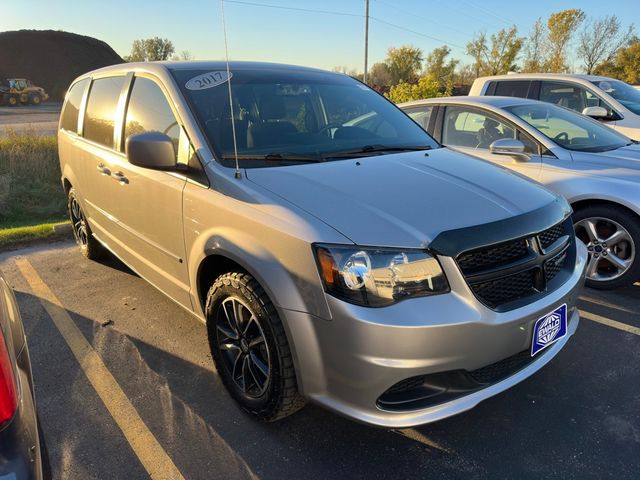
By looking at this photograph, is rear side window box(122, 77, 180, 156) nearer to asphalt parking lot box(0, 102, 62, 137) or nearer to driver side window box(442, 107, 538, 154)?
driver side window box(442, 107, 538, 154)

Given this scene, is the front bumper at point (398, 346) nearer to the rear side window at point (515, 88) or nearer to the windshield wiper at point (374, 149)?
the windshield wiper at point (374, 149)

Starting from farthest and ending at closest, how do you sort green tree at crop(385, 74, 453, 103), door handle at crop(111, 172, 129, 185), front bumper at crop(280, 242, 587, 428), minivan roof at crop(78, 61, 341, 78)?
green tree at crop(385, 74, 453, 103), door handle at crop(111, 172, 129, 185), minivan roof at crop(78, 61, 341, 78), front bumper at crop(280, 242, 587, 428)

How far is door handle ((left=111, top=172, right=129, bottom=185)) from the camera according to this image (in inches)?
132

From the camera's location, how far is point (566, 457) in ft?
7.47

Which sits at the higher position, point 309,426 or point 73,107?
point 73,107

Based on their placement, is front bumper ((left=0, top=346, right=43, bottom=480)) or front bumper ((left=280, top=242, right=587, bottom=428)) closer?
front bumper ((left=0, top=346, right=43, bottom=480))

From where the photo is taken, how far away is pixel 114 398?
109 inches

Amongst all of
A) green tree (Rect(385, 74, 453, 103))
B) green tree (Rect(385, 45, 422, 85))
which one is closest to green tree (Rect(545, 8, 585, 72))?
green tree (Rect(385, 45, 422, 85))

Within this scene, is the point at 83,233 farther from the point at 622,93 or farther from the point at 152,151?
the point at 622,93

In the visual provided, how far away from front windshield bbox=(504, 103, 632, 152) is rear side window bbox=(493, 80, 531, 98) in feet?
8.28

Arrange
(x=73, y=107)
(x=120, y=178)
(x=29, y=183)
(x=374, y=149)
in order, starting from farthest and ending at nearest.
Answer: (x=29, y=183) < (x=73, y=107) < (x=120, y=178) < (x=374, y=149)

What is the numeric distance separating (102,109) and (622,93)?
7.17 m

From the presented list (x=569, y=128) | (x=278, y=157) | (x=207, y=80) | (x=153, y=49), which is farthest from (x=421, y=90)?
(x=153, y=49)

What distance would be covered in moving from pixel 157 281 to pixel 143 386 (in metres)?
0.73
